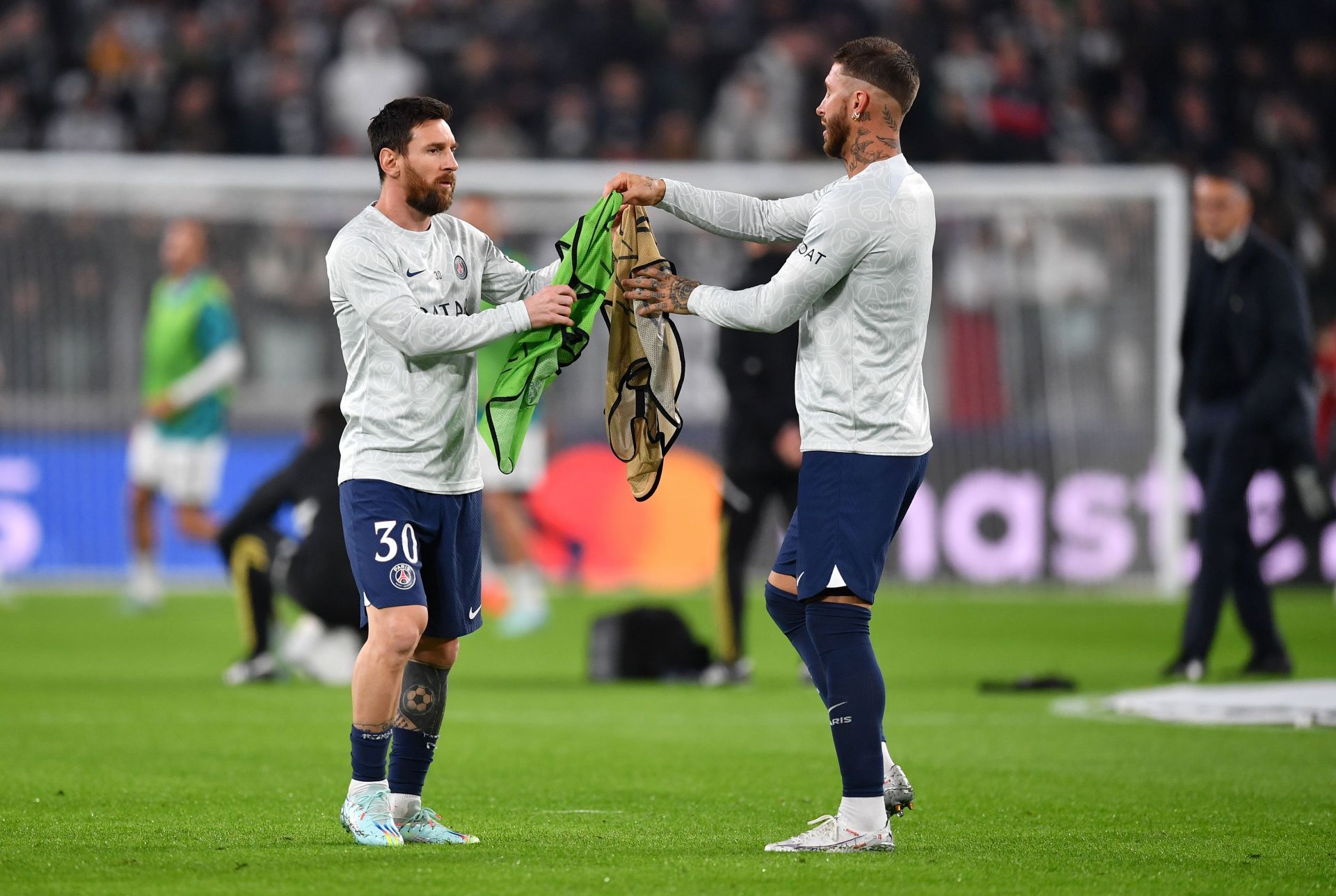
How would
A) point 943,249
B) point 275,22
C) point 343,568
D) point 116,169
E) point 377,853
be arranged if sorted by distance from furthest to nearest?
point 275,22
point 943,249
point 116,169
point 343,568
point 377,853

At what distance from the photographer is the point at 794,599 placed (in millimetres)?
5660

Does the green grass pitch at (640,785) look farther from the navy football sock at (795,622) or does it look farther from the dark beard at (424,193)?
the dark beard at (424,193)

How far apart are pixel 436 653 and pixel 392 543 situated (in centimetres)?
45

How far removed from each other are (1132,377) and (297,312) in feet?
22.7

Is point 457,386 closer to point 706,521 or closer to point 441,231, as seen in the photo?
point 441,231

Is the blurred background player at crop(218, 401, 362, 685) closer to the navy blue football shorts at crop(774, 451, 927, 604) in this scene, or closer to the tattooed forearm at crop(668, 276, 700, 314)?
the tattooed forearm at crop(668, 276, 700, 314)

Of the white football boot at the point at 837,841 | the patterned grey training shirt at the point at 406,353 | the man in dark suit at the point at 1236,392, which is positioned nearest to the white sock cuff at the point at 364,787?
the patterned grey training shirt at the point at 406,353

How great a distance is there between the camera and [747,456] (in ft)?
32.9

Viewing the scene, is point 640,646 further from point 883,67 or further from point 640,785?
point 883,67

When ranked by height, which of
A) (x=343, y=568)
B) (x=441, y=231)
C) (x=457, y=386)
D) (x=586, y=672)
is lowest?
(x=586, y=672)

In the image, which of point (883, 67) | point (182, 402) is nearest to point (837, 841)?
point (883, 67)

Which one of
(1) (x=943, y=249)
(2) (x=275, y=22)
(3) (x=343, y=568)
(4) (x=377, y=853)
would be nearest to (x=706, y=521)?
(1) (x=943, y=249)

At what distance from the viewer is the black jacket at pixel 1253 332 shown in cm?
998

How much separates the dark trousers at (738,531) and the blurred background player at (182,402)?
5285 mm
